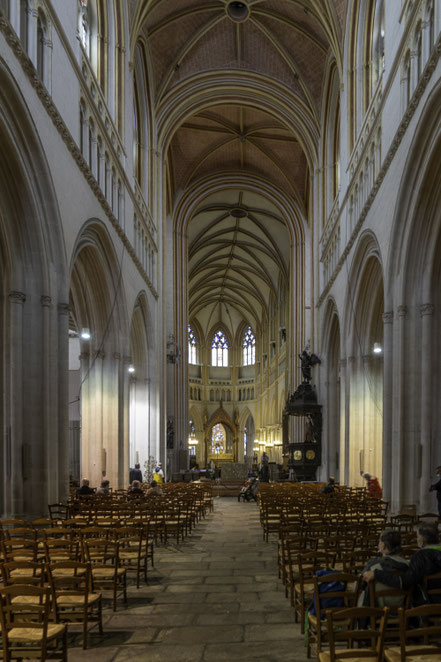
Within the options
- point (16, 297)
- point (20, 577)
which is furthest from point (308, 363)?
point (20, 577)

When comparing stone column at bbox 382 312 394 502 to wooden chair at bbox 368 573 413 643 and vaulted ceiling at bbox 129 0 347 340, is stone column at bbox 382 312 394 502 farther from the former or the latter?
vaulted ceiling at bbox 129 0 347 340

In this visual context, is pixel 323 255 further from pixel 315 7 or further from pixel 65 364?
pixel 65 364

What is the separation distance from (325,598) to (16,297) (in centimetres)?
887

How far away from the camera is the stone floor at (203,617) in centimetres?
556

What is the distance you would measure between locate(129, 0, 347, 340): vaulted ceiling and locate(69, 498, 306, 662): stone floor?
1876 centimetres

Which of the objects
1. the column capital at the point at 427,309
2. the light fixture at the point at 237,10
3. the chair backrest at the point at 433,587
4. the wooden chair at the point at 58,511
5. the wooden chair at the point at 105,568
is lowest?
the wooden chair at the point at 58,511

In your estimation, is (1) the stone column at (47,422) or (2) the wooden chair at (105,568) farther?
(1) the stone column at (47,422)

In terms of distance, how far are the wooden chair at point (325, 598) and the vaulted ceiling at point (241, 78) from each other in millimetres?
20815

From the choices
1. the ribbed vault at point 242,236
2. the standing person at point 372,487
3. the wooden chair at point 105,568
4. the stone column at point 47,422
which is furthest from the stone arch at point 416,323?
the ribbed vault at point 242,236

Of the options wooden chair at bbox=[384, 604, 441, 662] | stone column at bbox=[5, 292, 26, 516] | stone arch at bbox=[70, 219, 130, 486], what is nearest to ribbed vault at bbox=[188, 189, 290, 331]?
stone arch at bbox=[70, 219, 130, 486]

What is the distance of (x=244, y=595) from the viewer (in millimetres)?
A: 7652

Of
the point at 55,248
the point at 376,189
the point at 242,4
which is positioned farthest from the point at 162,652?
the point at 242,4

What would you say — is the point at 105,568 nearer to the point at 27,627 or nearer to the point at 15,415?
the point at 27,627

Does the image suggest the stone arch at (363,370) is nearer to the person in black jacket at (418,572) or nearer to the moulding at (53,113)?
the moulding at (53,113)
